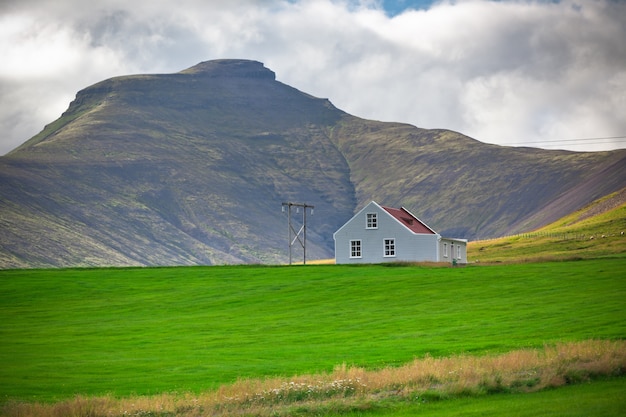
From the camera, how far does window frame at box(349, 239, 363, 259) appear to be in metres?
88.7

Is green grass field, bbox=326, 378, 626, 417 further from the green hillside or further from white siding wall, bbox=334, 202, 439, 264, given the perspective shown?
the green hillside

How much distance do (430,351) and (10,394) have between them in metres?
14.9

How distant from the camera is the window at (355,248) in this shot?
3499 inches

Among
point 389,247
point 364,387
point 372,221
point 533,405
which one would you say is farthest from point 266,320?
point 372,221

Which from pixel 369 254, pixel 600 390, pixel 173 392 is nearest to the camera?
pixel 600 390

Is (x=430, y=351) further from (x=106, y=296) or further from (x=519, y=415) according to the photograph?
(x=106, y=296)

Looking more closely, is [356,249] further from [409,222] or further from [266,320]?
[266,320]

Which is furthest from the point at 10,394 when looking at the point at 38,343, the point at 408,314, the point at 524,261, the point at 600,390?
the point at 524,261

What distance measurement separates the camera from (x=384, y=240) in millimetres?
87750

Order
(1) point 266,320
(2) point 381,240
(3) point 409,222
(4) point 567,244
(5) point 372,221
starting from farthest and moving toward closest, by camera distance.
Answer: (4) point 567,244, (3) point 409,222, (5) point 372,221, (2) point 381,240, (1) point 266,320

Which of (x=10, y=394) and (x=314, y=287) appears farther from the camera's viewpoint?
(x=314, y=287)

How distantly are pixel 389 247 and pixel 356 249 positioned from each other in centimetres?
373

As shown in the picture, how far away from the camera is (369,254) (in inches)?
3472

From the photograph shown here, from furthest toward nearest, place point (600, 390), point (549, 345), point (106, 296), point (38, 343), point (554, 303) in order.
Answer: point (106, 296), point (554, 303), point (38, 343), point (549, 345), point (600, 390)
